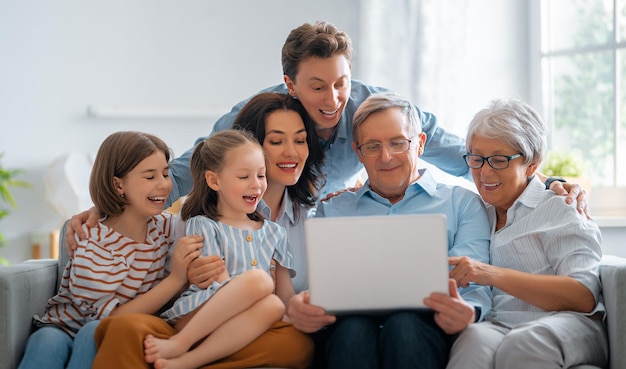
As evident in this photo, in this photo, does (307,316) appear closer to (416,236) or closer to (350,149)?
(416,236)

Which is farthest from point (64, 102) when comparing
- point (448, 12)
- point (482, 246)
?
point (482, 246)

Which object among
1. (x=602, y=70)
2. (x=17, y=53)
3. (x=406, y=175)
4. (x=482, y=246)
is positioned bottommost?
(x=482, y=246)

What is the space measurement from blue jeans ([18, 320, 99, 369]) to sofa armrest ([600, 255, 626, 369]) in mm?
1237

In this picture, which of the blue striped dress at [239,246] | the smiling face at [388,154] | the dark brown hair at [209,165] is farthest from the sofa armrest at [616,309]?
the dark brown hair at [209,165]

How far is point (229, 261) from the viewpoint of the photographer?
203 cm

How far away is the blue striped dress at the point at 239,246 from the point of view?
6.64 feet

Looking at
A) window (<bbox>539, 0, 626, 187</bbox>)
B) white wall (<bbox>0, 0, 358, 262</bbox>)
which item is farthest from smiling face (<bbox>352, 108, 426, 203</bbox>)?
white wall (<bbox>0, 0, 358, 262</bbox>)

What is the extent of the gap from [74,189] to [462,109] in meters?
1.99

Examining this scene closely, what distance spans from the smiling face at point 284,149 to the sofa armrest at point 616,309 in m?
0.89

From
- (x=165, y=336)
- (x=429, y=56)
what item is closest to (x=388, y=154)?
(x=165, y=336)

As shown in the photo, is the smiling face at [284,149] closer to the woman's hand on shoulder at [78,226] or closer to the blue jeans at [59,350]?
the woman's hand on shoulder at [78,226]

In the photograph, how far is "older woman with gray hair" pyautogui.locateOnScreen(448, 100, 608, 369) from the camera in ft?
5.69

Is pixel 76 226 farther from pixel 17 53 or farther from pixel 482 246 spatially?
pixel 17 53

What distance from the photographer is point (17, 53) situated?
408cm
